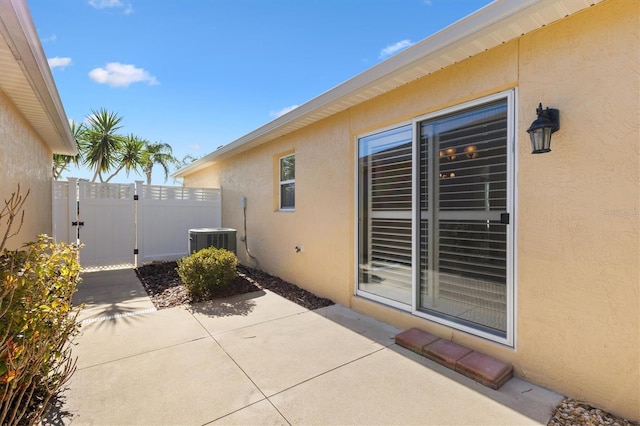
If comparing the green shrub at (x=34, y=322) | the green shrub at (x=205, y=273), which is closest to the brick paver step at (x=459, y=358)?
the green shrub at (x=34, y=322)

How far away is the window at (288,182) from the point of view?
6461mm

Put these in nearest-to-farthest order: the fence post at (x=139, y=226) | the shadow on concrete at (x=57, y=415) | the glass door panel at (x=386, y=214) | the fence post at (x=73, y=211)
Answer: the shadow on concrete at (x=57, y=415) → the glass door panel at (x=386, y=214) → the fence post at (x=73, y=211) → the fence post at (x=139, y=226)

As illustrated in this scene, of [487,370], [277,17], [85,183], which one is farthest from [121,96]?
[487,370]

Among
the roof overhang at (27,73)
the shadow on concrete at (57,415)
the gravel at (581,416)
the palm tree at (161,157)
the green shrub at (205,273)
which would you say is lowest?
the gravel at (581,416)

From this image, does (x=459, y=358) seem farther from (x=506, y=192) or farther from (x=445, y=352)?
(x=506, y=192)

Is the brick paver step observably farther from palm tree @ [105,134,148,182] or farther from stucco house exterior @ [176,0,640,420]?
palm tree @ [105,134,148,182]

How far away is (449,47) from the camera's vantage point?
9.73ft

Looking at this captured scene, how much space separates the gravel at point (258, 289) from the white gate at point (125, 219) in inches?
26.9

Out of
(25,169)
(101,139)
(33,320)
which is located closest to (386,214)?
(33,320)

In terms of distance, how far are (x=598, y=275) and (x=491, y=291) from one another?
3.05 ft

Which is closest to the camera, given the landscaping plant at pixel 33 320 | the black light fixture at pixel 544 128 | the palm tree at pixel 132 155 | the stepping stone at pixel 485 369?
the landscaping plant at pixel 33 320

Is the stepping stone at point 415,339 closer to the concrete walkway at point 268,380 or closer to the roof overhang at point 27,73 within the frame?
the concrete walkway at point 268,380

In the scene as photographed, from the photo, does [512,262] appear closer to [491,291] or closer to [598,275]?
[491,291]

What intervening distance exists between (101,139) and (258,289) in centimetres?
991
